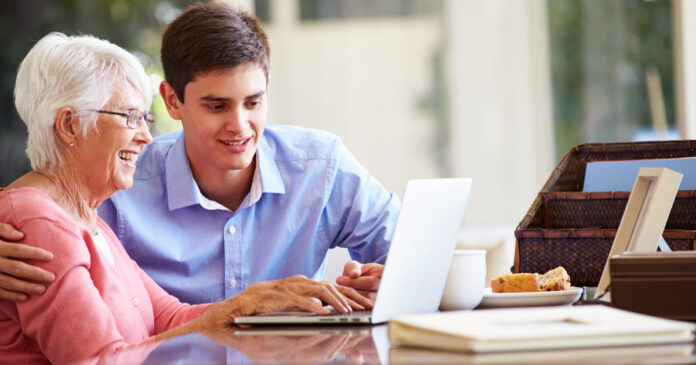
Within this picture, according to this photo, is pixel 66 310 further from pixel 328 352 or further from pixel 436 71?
pixel 436 71

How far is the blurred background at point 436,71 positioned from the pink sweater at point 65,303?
2.95 metres

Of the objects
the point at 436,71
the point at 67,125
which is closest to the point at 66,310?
the point at 67,125

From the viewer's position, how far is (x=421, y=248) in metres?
1.14

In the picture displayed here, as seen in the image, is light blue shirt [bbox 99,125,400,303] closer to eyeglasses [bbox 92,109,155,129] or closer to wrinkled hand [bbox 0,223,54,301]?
eyeglasses [bbox 92,109,155,129]

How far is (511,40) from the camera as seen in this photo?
14.4 ft

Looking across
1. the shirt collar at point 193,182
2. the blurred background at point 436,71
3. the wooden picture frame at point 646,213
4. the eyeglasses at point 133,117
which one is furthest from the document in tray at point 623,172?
the blurred background at point 436,71

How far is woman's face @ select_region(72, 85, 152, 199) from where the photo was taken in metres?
1.59

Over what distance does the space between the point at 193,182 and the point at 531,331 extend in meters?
1.30

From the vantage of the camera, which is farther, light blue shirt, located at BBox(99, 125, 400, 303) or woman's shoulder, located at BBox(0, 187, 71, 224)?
light blue shirt, located at BBox(99, 125, 400, 303)

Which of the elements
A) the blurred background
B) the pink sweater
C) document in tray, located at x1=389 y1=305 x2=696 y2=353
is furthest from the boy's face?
the blurred background

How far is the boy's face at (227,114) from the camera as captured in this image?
1926 mm

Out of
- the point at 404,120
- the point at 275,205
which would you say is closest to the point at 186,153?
the point at 275,205

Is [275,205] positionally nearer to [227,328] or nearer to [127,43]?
[227,328]

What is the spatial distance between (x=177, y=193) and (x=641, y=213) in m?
1.13
